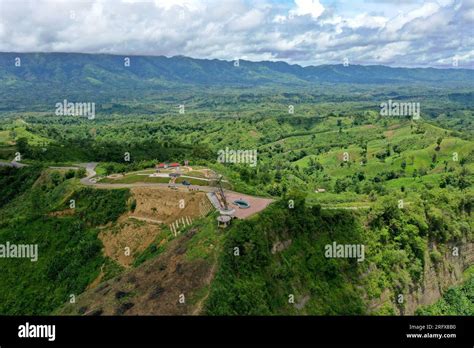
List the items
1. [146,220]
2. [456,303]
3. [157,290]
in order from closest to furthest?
[157,290]
[146,220]
[456,303]

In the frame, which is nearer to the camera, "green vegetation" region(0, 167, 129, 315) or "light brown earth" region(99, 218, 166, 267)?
"green vegetation" region(0, 167, 129, 315)

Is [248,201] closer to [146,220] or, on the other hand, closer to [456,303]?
[146,220]

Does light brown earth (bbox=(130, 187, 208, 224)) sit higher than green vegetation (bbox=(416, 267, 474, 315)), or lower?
higher

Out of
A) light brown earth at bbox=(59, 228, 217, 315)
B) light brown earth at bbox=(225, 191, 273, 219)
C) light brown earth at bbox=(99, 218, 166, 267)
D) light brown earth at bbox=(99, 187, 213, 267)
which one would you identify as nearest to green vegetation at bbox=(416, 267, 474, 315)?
light brown earth at bbox=(225, 191, 273, 219)

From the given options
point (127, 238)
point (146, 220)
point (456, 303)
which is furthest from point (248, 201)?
point (456, 303)

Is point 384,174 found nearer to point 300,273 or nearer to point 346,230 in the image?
point 346,230

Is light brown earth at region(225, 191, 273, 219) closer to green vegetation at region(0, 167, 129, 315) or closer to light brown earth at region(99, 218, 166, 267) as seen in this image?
light brown earth at region(99, 218, 166, 267)

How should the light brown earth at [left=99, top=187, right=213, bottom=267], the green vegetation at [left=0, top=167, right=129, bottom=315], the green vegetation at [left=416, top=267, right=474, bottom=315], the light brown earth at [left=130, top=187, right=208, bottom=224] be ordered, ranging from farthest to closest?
the light brown earth at [left=130, top=187, right=208, bottom=224]
the green vegetation at [left=416, top=267, right=474, bottom=315]
the light brown earth at [left=99, top=187, right=213, bottom=267]
the green vegetation at [left=0, top=167, right=129, bottom=315]

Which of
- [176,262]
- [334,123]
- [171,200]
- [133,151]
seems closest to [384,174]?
[133,151]

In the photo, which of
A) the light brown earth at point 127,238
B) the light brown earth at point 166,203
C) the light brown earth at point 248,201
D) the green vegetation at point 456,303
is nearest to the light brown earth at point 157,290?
the light brown earth at point 127,238

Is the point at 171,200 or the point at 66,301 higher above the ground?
the point at 171,200

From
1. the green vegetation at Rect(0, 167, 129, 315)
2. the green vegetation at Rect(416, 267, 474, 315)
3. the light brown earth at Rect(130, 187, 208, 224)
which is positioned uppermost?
the light brown earth at Rect(130, 187, 208, 224)
